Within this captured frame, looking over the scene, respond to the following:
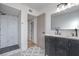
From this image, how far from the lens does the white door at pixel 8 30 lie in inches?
107

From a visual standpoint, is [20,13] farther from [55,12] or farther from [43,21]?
[55,12]

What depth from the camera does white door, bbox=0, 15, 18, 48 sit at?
8.93ft

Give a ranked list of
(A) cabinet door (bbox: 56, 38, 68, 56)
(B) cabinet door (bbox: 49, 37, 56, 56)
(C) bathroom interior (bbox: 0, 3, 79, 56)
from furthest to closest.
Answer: (B) cabinet door (bbox: 49, 37, 56, 56) < (C) bathroom interior (bbox: 0, 3, 79, 56) < (A) cabinet door (bbox: 56, 38, 68, 56)

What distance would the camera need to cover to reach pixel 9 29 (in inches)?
116

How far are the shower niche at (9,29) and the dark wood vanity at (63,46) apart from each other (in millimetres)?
1436

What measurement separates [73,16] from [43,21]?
139 cm

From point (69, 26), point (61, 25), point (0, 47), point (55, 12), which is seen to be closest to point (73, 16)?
point (69, 26)

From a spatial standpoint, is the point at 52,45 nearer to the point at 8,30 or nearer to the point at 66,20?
the point at 66,20

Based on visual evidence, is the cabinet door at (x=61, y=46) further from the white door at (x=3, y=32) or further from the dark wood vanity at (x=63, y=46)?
the white door at (x=3, y=32)

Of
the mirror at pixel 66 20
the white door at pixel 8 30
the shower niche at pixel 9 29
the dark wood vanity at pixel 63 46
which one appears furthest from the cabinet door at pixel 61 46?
the white door at pixel 8 30

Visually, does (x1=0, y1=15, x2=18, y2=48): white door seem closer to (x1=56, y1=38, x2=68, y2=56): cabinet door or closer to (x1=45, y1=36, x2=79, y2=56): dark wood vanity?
(x1=45, y1=36, x2=79, y2=56): dark wood vanity

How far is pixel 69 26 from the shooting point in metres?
2.01

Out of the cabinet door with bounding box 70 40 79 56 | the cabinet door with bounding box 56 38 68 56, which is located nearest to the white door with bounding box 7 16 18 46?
the cabinet door with bounding box 56 38 68 56

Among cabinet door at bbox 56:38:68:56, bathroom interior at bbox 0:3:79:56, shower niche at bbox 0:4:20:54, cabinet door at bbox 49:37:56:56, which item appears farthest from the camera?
shower niche at bbox 0:4:20:54
